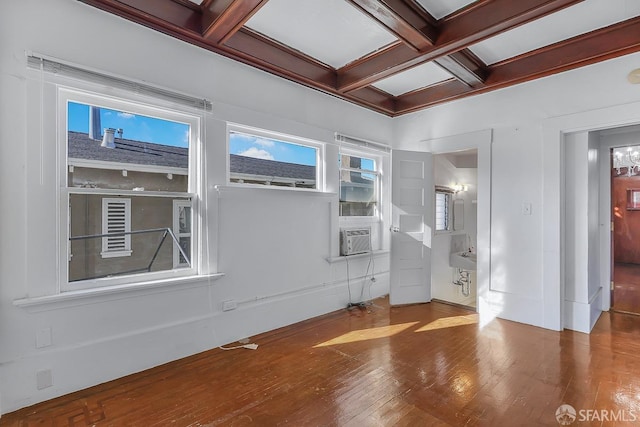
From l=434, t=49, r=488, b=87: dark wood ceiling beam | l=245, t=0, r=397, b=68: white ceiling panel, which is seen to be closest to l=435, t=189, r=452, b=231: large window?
l=434, t=49, r=488, b=87: dark wood ceiling beam

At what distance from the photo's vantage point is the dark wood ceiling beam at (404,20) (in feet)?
7.20

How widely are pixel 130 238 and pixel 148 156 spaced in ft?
2.22

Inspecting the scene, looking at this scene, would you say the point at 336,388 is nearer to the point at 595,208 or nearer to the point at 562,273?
the point at 562,273

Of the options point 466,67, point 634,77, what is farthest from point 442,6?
point 634,77

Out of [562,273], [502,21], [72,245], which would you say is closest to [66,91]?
[72,245]

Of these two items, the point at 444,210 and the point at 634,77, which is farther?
the point at 444,210

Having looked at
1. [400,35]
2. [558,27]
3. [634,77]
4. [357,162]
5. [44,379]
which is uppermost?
[558,27]

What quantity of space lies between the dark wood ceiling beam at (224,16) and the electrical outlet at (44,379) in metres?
2.68

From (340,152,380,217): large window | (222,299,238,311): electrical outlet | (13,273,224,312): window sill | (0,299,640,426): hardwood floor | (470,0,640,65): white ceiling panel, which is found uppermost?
(470,0,640,65): white ceiling panel

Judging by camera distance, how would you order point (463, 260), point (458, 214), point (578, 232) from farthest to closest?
1. point (458, 214)
2. point (463, 260)
3. point (578, 232)

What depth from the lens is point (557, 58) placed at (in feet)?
9.93

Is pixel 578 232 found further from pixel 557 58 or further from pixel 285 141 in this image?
pixel 285 141

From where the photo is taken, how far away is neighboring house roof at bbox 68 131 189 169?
2.27 m

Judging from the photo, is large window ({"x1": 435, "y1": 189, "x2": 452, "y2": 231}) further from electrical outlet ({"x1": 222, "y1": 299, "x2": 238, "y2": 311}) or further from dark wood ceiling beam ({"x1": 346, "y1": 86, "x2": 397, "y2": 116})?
electrical outlet ({"x1": 222, "y1": 299, "x2": 238, "y2": 311})
